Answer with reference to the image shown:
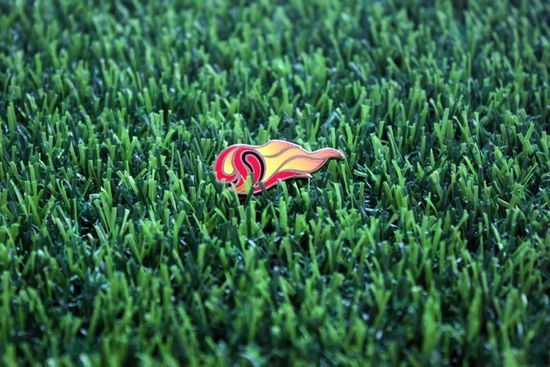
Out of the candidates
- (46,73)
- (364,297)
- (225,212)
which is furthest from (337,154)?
(46,73)

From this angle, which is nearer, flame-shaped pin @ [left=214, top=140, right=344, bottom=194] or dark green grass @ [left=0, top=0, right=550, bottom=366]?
dark green grass @ [left=0, top=0, right=550, bottom=366]

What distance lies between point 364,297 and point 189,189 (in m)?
0.63

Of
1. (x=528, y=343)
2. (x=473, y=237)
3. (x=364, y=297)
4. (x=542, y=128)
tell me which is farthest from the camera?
(x=542, y=128)

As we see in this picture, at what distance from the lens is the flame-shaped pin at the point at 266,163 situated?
2369 mm

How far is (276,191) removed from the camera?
236cm

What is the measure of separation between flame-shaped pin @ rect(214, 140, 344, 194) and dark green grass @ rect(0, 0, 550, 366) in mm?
45

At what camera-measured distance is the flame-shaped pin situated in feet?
7.77

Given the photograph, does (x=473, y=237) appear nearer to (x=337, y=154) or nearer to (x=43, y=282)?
(x=337, y=154)

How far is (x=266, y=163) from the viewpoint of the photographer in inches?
94.0

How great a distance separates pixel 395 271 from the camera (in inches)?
80.6

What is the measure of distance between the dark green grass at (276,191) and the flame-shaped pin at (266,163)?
0.04 m

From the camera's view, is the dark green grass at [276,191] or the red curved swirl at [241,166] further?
the red curved swirl at [241,166]

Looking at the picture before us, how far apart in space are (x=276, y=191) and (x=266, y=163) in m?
0.09

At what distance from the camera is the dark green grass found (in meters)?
1.88
